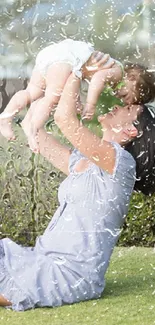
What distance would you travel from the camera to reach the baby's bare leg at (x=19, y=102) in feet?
5.80

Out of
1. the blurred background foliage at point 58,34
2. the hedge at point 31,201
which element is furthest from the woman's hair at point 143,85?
the hedge at point 31,201

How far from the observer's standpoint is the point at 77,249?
182 cm

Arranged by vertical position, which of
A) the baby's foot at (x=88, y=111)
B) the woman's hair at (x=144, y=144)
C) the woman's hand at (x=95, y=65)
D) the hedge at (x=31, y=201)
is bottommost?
the hedge at (x=31, y=201)

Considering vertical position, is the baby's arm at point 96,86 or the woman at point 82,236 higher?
the baby's arm at point 96,86

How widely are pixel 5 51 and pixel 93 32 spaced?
10.3 inches

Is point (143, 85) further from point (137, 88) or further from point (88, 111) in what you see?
point (88, 111)

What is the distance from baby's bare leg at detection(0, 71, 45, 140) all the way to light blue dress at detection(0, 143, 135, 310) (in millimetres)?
179

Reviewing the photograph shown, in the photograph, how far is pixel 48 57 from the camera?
174 cm

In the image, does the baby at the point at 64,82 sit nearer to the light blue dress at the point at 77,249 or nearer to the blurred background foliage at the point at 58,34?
the light blue dress at the point at 77,249

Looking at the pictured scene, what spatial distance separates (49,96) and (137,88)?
22 cm

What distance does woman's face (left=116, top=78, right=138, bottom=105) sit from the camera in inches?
71.4

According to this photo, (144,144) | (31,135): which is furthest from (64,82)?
(144,144)

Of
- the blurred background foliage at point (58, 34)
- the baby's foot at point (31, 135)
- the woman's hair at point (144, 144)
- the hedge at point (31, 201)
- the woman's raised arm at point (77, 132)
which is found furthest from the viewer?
the hedge at point (31, 201)

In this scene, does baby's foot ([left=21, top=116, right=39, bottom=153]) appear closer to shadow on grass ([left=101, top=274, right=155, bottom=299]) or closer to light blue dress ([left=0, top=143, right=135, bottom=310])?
light blue dress ([left=0, top=143, right=135, bottom=310])
